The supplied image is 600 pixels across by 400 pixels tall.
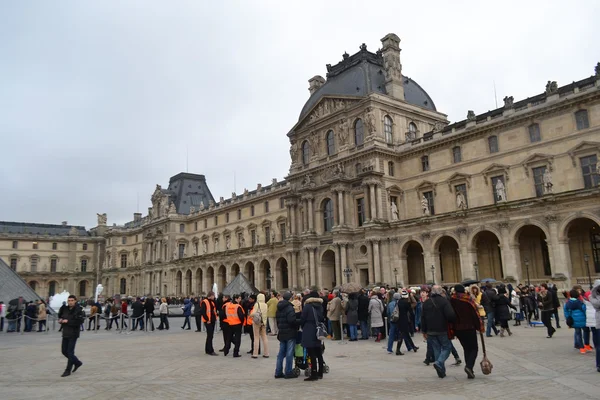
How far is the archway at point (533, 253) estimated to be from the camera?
116ft

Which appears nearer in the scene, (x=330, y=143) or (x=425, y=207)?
(x=425, y=207)

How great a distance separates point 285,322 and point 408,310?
15.9ft

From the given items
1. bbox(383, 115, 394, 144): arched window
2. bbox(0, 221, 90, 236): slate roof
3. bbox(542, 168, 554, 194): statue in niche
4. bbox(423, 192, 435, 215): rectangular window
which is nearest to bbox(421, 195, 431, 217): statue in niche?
bbox(423, 192, 435, 215): rectangular window

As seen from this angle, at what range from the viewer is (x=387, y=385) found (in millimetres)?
9953

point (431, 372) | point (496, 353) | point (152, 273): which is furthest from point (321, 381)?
point (152, 273)

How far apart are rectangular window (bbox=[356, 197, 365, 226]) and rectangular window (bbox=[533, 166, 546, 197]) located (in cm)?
1456

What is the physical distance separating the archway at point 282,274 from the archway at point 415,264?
17907 millimetres

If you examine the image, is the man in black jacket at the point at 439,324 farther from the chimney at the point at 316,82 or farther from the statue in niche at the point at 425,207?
the chimney at the point at 316,82

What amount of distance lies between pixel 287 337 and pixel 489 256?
31.2 meters

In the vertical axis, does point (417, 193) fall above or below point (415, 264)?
above

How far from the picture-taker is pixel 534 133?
36.8 meters

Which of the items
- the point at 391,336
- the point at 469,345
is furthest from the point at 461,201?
the point at 469,345

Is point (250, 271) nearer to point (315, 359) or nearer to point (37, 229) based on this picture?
point (315, 359)

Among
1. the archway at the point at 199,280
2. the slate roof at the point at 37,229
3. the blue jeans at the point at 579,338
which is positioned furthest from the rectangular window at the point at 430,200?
the slate roof at the point at 37,229
